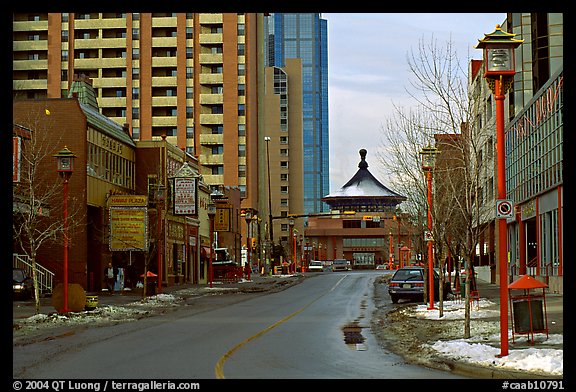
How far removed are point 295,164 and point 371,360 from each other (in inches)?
6070

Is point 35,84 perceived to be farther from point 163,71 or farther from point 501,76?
point 501,76

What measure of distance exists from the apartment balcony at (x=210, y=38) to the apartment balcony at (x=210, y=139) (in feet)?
38.1

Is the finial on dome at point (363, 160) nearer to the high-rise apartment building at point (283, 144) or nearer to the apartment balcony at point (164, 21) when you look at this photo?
the high-rise apartment building at point (283, 144)

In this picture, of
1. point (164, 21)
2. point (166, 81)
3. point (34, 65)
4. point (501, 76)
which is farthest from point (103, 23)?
point (501, 76)

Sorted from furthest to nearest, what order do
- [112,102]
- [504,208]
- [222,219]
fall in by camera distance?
[112,102] → [222,219] → [504,208]

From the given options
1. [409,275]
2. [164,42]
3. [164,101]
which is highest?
[164,42]

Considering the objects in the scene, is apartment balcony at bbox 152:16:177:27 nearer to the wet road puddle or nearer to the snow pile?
the wet road puddle

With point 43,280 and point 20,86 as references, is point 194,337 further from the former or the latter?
point 20,86

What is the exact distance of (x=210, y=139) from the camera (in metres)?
112

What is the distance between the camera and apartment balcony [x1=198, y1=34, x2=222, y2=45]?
363 ft

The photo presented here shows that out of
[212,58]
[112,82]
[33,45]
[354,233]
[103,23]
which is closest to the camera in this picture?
[103,23]

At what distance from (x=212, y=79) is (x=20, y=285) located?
7436 centimetres
